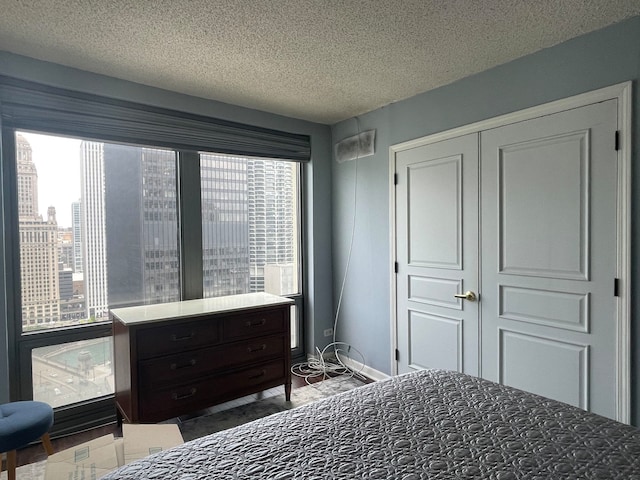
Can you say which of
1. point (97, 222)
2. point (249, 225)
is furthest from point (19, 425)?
point (249, 225)

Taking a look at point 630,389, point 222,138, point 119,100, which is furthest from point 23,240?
point 630,389

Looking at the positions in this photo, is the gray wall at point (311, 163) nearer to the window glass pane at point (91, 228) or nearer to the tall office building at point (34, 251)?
the window glass pane at point (91, 228)

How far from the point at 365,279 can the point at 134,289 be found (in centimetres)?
199

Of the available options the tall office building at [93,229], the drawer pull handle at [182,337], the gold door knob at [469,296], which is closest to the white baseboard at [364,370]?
the gold door knob at [469,296]

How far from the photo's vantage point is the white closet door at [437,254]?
2.70 m

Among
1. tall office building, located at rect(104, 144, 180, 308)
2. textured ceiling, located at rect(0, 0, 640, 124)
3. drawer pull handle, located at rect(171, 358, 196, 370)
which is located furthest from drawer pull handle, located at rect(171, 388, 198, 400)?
textured ceiling, located at rect(0, 0, 640, 124)

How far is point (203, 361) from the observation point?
2600 mm

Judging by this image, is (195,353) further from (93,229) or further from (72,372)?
(93,229)

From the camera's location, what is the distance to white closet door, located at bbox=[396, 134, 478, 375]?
270cm

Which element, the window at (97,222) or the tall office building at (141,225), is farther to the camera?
the tall office building at (141,225)

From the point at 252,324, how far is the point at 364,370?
4.42ft

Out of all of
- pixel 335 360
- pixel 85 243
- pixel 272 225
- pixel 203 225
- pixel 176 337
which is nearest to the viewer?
pixel 176 337

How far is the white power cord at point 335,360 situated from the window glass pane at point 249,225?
0.56 meters

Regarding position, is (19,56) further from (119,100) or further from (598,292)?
(598,292)
